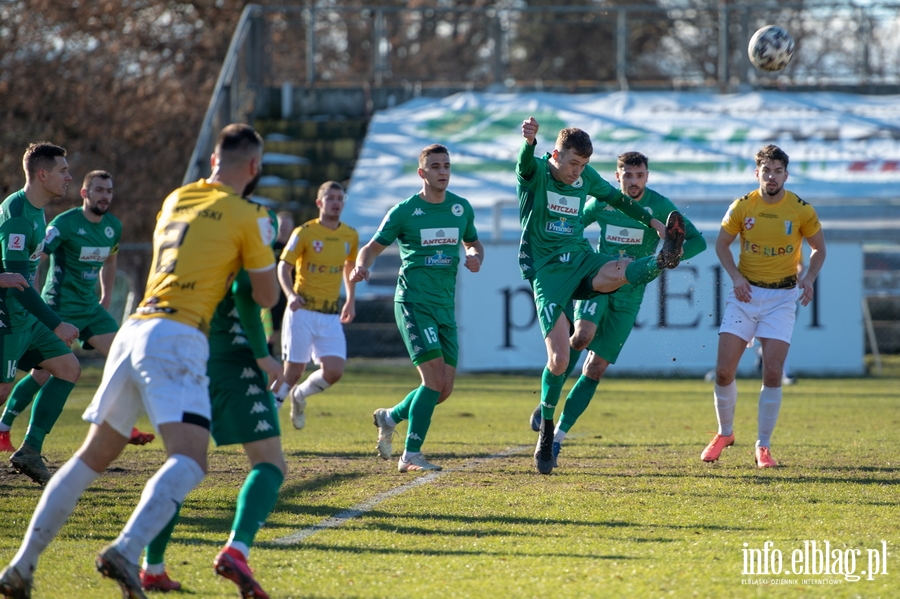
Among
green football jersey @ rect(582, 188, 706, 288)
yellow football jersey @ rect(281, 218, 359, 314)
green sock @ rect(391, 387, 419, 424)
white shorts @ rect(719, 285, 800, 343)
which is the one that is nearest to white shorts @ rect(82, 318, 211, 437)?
green sock @ rect(391, 387, 419, 424)

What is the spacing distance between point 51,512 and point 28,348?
402 centimetres

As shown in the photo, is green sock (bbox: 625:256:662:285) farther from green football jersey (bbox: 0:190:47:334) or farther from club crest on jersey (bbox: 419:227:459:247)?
green football jersey (bbox: 0:190:47:334)

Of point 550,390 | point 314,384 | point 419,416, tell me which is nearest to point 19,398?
point 314,384

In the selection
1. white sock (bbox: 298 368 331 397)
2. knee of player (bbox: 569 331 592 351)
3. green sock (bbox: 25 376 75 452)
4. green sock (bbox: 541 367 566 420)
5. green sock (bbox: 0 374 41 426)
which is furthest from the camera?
white sock (bbox: 298 368 331 397)

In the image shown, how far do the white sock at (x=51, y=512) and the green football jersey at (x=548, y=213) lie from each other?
14.1ft

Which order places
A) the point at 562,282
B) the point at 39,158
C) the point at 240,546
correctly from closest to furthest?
1. the point at 240,546
2. the point at 39,158
3. the point at 562,282

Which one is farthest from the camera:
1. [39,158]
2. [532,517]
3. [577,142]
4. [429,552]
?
[577,142]

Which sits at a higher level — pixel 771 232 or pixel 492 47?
pixel 492 47

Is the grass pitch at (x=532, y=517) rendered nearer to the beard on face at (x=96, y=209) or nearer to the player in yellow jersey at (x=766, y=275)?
the player in yellow jersey at (x=766, y=275)

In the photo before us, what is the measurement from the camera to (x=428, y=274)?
8.28 metres

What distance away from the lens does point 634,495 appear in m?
6.87

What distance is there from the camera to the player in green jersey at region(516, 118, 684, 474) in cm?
775

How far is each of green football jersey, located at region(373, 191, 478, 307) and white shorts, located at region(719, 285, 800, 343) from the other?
2180 millimetres

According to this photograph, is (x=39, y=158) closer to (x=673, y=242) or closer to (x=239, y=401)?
(x=239, y=401)
